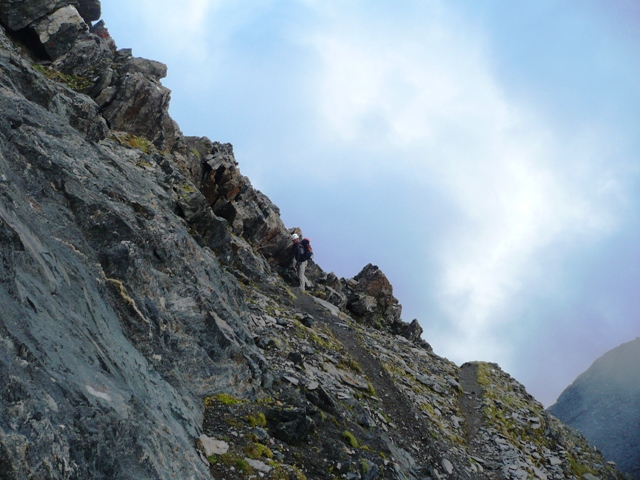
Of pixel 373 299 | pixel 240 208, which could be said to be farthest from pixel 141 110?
pixel 373 299

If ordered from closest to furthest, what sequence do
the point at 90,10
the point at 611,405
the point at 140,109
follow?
the point at 140,109
the point at 90,10
the point at 611,405

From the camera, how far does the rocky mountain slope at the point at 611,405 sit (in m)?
60.3

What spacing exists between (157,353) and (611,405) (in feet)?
269

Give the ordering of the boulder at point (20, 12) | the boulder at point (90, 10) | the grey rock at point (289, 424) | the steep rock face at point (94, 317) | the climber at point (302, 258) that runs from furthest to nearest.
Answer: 1. the boulder at point (90, 10)
2. the climber at point (302, 258)
3. the boulder at point (20, 12)
4. the grey rock at point (289, 424)
5. the steep rock face at point (94, 317)

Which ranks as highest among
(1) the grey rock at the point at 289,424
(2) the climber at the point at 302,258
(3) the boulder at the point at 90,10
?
(3) the boulder at the point at 90,10

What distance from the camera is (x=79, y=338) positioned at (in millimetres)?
10031

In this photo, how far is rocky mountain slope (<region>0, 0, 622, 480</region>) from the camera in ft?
27.7

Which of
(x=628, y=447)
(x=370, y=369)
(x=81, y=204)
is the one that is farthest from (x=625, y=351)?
(x=81, y=204)

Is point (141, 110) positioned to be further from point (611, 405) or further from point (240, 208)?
point (611, 405)

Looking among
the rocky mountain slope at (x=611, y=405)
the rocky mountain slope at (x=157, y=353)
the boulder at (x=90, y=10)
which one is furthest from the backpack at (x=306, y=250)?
the rocky mountain slope at (x=611, y=405)

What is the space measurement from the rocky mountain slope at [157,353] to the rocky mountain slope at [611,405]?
29994 millimetres

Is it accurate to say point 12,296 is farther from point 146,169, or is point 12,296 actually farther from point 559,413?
point 559,413

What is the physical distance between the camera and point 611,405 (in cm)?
7206

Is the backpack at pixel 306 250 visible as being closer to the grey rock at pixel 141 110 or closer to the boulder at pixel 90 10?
the grey rock at pixel 141 110
